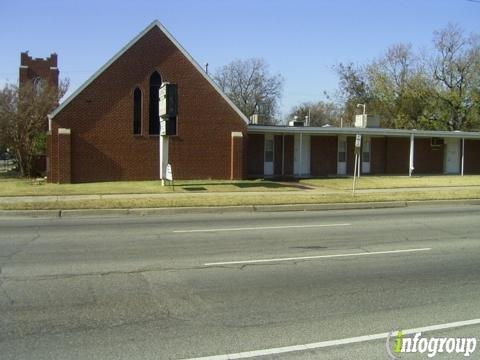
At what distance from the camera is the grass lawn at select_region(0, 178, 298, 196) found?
19.7 metres

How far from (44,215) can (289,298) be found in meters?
10.4

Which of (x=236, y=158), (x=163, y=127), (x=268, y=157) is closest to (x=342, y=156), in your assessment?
(x=268, y=157)


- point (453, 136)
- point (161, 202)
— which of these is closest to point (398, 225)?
point (161, 202)

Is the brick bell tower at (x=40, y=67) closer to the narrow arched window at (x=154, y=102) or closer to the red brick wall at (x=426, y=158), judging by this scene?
the narrow arched window at (x=154, y=102)

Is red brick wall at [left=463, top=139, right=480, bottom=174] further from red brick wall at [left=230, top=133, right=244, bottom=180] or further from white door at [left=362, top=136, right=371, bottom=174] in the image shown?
red brick wall at [left=230, top=133, right=244, bottom=180]

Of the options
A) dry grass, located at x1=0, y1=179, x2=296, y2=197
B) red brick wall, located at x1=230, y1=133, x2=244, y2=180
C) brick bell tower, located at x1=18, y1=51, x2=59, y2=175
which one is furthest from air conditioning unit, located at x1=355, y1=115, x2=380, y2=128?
brick bell tower, located at x1=18, y1=51, x2=59, y2=175

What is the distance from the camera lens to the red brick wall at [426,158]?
34.1m

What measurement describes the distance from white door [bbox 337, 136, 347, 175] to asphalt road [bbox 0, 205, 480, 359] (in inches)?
769

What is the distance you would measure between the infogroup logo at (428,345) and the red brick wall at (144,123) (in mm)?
20979

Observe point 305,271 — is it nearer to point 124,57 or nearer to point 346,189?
point 346,189

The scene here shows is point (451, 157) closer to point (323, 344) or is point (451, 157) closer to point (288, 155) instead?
point (288, 155)

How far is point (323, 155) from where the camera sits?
3109cm

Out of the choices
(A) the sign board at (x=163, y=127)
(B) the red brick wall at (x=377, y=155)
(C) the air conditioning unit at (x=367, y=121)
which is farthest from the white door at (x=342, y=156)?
(A) the sign board at (x=163, y=127)

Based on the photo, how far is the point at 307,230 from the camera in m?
11.9
